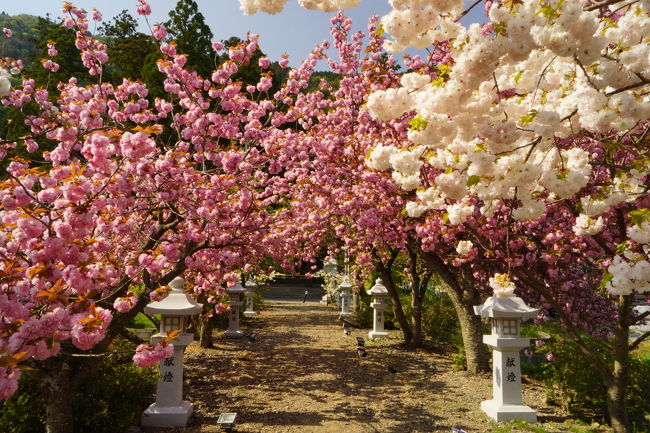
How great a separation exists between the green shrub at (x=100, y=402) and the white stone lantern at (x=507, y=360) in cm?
509

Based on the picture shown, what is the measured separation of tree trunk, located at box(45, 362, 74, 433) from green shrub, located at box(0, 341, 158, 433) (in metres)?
0.37

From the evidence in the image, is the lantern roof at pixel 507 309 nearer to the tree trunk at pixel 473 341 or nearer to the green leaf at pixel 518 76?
the tree trunk at pixel 473 341

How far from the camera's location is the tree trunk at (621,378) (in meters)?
4.80

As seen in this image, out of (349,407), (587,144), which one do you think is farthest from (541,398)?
(587,144)

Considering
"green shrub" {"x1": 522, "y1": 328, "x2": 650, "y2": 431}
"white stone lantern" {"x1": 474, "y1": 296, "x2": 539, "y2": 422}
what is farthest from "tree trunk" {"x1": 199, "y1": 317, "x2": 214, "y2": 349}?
"green shrub" {"x1": 522, "y1": 328, "x2": 650, "y2": 431}

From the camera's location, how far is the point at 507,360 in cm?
612

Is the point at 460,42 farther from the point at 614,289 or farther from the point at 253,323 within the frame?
the point at 253,323

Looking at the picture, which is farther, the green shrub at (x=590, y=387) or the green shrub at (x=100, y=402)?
the green shrub at (x=590, y=387)

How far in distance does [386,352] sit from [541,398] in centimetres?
393

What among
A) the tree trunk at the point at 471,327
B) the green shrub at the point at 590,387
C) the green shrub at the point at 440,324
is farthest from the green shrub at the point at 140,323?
the green shrub at the point at 590,387

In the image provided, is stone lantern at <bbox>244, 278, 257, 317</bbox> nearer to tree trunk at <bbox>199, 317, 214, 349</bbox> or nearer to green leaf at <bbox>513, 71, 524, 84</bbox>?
tree trunk at <bbox>199, 317, 214, 349</bbox>

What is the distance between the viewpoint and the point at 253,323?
14.1m

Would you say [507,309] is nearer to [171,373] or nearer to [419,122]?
[419,122]

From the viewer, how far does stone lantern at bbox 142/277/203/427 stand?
217 inches
